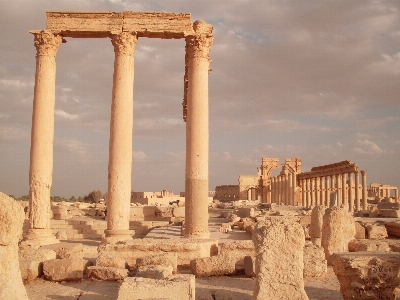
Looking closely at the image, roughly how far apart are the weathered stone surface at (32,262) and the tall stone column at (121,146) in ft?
14.4

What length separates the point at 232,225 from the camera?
813 inches

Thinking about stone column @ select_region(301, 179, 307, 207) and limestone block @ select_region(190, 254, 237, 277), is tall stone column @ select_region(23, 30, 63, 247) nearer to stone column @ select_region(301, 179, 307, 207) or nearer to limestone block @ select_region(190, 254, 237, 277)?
limestone block @ select_region(190, 254, 237, 277)

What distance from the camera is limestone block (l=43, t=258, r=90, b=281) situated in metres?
8.53

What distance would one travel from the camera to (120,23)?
49.1 ft

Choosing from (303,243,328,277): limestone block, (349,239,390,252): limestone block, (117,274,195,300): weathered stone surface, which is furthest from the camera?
(349,239,390,252): limestone block

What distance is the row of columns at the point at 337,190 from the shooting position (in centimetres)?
3509

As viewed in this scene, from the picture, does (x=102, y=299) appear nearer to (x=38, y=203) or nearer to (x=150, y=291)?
(x=150, y=291)

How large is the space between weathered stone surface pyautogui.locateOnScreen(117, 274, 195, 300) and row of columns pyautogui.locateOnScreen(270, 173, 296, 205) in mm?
40767

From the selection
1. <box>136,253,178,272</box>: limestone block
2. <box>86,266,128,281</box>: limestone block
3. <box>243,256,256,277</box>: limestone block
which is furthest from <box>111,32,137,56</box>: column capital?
<box>243,256,256,277</box>: limestone block

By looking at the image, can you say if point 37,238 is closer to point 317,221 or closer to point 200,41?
point 200,41

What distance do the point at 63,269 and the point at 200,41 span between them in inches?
355

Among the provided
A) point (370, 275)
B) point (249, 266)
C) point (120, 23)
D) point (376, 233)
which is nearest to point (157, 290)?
point (249, 266)

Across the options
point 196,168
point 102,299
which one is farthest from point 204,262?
point 196,168

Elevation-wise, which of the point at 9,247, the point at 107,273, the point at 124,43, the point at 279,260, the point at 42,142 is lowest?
the point at 107,273
